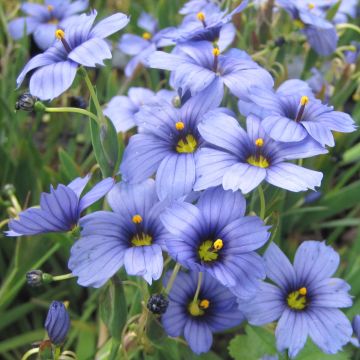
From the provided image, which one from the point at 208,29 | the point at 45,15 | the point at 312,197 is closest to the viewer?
the point at 208,29

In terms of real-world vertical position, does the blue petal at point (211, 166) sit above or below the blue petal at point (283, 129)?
below

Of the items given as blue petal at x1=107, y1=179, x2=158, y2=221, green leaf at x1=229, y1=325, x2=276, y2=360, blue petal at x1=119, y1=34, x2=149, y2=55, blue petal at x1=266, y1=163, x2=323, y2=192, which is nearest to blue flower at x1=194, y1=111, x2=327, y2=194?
blue petal at x1=266, y1=163, x2=323, y2=192

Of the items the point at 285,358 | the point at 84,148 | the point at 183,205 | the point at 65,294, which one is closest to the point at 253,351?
the point at 285,358

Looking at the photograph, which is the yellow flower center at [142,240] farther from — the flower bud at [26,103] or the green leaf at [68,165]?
the green leaf at [68,165]

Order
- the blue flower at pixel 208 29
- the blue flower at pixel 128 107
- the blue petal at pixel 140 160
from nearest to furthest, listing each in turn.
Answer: the blue petal at pixel 140 160 < the blue flower at pixel 208 29 < the blue flower at pixel 128 107

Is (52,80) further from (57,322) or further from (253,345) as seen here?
(253,345)

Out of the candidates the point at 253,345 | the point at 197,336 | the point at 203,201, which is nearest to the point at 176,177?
the point at 203,201

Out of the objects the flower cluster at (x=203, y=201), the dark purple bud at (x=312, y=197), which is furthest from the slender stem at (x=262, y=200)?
the dark purple bud at (x=312, y=197)
